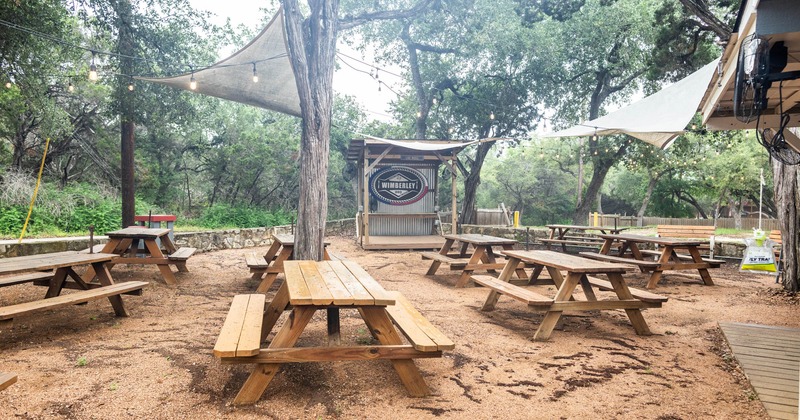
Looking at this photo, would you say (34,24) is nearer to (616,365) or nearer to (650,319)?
(616,365)

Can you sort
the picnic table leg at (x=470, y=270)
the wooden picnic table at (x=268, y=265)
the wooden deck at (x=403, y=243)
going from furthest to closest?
the wooden deck at (x=403, y=243), the picnic table leg at (x=470, y=270), the wooden picnic table at (x=268, y=265)

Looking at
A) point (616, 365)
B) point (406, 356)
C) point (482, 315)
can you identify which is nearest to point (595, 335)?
point (616, 365)

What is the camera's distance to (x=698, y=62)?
32.3 ft

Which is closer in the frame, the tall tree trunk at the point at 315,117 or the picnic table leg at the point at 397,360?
the picnic table leg at the point at 397,360

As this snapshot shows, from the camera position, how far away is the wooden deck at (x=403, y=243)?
1113 centimetres

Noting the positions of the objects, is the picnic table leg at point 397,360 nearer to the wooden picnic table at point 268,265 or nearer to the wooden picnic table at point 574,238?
the wooden picnic table at point 268,265

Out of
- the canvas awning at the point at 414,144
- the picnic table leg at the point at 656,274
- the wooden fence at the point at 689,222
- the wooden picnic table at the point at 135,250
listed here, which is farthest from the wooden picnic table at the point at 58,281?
the wooden fence at the point at 689,222

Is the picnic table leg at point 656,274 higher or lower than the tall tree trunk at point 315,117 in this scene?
lower

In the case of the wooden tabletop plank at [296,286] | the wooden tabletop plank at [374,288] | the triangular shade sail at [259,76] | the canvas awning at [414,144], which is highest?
the triangular shade sail at [259,76]

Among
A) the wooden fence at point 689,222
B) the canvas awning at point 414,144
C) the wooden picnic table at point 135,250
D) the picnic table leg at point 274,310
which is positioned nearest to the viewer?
the picnic table leg at point 274,310

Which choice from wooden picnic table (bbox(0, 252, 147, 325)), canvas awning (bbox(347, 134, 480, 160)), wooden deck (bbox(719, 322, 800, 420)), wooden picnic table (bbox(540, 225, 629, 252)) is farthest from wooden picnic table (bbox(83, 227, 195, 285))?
wooden picnic table (bbox(540, 225, 629, 252))

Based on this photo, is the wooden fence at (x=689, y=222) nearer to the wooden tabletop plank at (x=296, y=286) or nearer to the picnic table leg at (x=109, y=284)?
the wooden tabletop plank at (x=296, y=286)

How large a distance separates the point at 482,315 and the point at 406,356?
7.89 feet

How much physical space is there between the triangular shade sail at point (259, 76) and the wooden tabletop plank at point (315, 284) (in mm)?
4263
